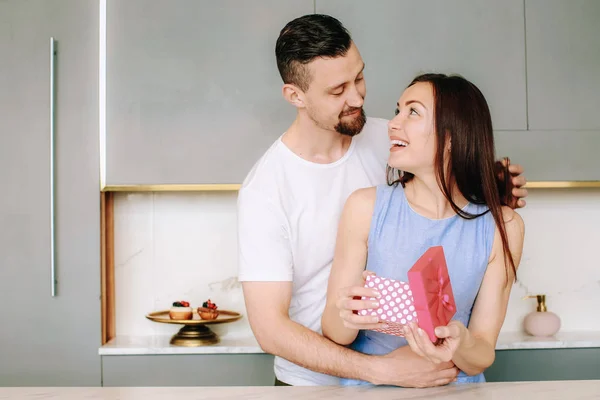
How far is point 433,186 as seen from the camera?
5.10 ft

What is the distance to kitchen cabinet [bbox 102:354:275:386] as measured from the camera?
255cm

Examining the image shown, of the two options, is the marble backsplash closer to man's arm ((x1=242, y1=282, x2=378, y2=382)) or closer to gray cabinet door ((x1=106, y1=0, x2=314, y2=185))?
gray cabinet door ((x1=106, y1=0, x2=314, y2=185))

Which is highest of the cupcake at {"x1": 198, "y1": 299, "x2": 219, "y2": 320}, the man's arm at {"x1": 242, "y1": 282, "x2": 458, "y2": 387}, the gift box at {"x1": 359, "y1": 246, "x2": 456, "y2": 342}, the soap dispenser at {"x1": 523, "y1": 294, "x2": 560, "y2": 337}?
the gift box at {"x1": 359, "y1": 246, "x2": 456, "y2": 342}

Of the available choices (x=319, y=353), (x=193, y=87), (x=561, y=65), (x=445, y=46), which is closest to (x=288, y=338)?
(x=319, y=353)

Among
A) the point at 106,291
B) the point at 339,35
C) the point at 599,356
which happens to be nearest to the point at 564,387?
the point at 339,35

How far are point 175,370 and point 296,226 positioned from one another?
1.04 metres

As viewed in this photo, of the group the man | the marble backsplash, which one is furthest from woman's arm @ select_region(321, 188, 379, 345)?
the marble backsplash

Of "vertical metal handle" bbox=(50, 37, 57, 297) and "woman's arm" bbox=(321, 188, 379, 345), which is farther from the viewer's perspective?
"vertical metal handle" bbox=(50, 37, 57, 297)

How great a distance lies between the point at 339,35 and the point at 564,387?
102 centimetres

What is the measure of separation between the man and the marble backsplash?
3.54 ft

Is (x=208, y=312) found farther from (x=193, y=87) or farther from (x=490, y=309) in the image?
(x=490, y=309)

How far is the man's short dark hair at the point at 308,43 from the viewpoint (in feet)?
5.89

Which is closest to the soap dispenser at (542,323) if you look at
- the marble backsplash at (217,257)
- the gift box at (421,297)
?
the marble backsplash at (217,257)

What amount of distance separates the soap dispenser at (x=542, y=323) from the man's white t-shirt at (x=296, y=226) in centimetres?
125
